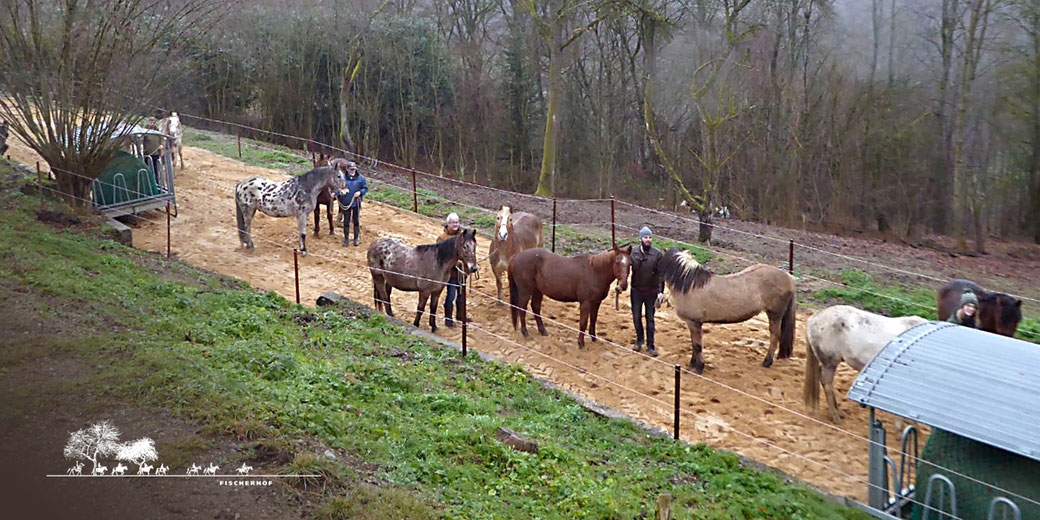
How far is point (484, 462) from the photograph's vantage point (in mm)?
6801

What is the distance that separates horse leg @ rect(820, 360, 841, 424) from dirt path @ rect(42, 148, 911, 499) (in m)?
0.17

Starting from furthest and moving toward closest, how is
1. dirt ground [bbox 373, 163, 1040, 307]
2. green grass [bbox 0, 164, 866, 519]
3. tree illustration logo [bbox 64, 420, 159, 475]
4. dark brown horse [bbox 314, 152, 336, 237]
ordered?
dirt ground [bbox 373, 163, 1040, 307] → dark brown horse [bbox 314, 152, 336, 237] → green grass [bbox 0, 164, 866, 519] → tree illustration logo [bbox 64, 420, 159, 475]

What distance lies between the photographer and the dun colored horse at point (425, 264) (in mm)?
11562

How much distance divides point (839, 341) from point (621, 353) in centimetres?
302

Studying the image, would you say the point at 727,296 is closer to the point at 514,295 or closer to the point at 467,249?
the point at 514,295

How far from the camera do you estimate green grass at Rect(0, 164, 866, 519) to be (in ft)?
20.4

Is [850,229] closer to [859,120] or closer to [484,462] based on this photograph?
[859,120]

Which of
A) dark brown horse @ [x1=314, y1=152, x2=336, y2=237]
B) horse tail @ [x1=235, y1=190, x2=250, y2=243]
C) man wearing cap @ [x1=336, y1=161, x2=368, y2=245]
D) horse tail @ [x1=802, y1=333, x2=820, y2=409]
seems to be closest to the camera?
horse tail @ [x1=802, y1=333, x2=820, y2=409]

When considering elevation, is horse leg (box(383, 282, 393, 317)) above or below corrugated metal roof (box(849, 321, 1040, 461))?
below

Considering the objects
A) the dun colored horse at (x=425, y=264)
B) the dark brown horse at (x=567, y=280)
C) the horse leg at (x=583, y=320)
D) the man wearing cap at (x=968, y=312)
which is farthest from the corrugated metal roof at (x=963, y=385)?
the dun colored horse at (x=425, y=264)

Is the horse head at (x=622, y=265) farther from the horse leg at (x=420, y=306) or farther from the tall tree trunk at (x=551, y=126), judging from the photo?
the tall tree trunk at (x=551, y=126)

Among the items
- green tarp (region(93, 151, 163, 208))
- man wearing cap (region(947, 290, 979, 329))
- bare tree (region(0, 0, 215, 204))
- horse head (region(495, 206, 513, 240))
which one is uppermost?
bare tree (region(0, 0, 215, 204))

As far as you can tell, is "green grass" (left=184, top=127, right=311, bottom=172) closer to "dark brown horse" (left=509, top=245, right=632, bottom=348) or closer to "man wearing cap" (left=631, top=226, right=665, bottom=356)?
"dark brown horse" (left=509, top=245, right=632, bottom=348)

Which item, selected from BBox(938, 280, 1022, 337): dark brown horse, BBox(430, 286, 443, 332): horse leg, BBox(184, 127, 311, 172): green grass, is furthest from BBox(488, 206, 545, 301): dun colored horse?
BBox(184, 127, 311, 172): green grass
